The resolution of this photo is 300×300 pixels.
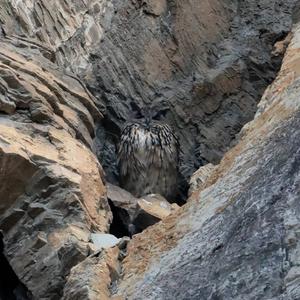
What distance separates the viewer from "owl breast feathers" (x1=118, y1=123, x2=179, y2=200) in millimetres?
8508

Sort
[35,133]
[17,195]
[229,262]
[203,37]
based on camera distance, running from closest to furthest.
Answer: [229,262] → [17,195] → [35,133] → [203,37]

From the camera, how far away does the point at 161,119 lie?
900cm

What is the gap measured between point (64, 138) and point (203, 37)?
269 centimetres

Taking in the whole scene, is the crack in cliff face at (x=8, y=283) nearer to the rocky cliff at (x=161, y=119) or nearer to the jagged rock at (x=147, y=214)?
the rocky cliff at (x=161, y=119)

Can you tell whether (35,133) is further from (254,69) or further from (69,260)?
(254,69)

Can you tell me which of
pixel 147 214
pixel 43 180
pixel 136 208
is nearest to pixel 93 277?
pixel 43 180

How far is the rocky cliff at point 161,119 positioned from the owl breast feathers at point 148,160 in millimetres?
249

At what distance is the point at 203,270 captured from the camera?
5.08 metres

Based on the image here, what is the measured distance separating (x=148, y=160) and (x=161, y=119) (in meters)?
0.54

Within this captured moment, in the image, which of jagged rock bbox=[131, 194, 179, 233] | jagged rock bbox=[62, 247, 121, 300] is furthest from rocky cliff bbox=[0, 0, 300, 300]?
jagged rock bbox=[131, 194, 179, 233]

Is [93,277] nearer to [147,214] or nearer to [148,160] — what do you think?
[147,214]

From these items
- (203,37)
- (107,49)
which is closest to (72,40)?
(107,49)

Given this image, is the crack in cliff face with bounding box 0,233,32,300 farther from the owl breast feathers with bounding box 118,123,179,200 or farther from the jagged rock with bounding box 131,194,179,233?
the owl breast feathers with bounding box 118,123,179,200

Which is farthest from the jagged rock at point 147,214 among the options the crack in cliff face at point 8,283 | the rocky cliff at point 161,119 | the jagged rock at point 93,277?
the jagged rock at point 93,277
